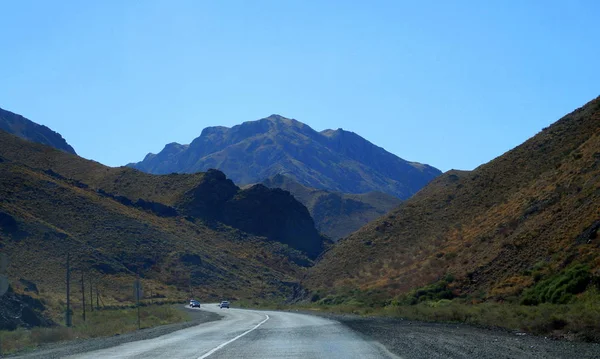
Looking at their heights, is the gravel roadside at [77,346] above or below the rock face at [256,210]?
below

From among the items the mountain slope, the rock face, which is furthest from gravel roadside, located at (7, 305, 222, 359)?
the rock face

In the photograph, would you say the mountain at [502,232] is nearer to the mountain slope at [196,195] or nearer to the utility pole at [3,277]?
the utility pole at [3,277]

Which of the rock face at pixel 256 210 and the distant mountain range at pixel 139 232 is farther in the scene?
the rock face at pixel 256 210

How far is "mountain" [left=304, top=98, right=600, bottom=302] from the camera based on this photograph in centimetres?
3528

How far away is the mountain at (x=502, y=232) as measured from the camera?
116 ft

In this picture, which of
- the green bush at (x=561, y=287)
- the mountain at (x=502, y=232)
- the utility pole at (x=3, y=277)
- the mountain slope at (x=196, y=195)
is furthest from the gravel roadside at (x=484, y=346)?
the mountain slope at (x=196, y=195)

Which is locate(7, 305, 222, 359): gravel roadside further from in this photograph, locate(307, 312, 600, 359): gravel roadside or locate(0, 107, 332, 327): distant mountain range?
locate(0, 107, 332, 327): distant mountain range

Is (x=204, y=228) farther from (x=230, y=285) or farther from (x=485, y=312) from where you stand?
(x=485, y=312)

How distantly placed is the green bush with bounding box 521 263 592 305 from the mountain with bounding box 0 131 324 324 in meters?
35.3

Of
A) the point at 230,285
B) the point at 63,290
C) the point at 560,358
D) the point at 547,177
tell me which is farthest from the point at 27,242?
the point at 560,358

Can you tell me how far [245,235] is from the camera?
132m

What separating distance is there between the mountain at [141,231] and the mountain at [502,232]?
2333 cm

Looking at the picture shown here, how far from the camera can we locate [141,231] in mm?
100500

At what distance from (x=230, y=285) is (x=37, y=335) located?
75398 mm
